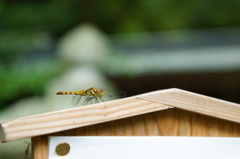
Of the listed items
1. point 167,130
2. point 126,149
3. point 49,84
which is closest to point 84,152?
point 126,149

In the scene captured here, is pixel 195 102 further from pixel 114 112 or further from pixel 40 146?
pixel 40 146

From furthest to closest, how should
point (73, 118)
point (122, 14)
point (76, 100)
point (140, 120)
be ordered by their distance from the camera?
point (122, 14), point (76, 100), point (140, 120), point (73, 118)

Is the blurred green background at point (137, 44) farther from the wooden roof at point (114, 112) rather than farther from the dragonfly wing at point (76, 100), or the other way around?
the wooden roof at point (114, 112)

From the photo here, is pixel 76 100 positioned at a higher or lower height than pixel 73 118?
higher

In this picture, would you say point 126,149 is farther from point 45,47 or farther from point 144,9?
point 144,9

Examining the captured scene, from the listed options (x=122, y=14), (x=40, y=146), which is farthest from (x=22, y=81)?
(x=122, y=14)

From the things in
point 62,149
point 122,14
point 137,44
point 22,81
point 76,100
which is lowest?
point 62,149

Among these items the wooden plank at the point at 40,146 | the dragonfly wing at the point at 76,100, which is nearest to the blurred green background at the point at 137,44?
the dragonfly wing at the point at 76,100
